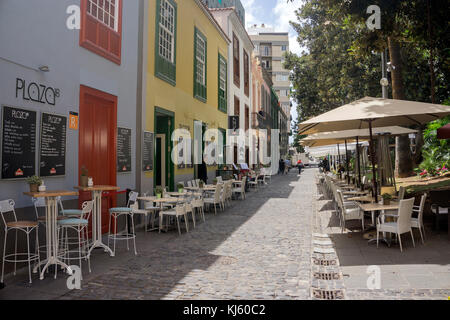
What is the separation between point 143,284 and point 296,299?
2.03 m

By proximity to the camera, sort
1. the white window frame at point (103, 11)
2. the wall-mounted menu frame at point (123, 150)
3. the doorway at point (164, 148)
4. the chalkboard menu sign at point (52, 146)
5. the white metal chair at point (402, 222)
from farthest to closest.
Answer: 1. the doorway at point (164, 148)
2. the wall-mounted menu frame at point (123, 150)
3. the white window frame at point (103, 11)
4. the white metal chair at point (402, 222)
5. the chalkboard menu sign at point (52, 146)

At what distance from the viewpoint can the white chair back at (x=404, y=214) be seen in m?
6.30

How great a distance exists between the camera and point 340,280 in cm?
505

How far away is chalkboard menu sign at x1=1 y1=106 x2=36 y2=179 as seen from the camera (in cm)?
545

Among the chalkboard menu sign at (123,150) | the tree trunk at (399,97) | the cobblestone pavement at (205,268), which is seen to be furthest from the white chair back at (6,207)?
the tree trunk at (399,97)

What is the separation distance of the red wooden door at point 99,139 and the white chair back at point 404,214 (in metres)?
5.88

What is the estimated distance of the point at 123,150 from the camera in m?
9.06

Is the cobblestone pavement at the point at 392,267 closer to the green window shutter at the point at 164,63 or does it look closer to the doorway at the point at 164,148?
the doorway at the point at 164,148

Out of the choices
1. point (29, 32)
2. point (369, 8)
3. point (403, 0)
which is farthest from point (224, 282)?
point (403, 0)

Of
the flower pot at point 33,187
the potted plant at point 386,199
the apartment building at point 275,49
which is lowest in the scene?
the potted plant at point 386,199

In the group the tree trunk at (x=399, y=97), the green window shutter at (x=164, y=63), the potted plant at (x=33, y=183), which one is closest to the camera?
the potted plant at (x=33, y=183)

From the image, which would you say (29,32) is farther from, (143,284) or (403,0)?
(403,0)

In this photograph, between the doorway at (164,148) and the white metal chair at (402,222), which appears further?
the doorway at (164,148)

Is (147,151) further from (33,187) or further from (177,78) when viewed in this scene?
(33,187)
